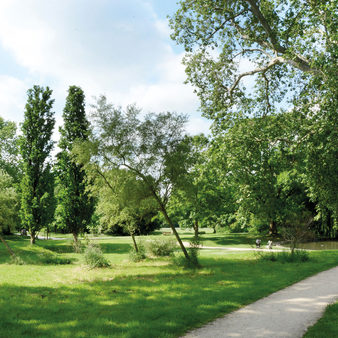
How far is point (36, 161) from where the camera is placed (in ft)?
88.2

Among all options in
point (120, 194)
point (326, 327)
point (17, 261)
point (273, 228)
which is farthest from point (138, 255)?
point (273, 228)

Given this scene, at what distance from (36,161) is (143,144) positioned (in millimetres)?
14916

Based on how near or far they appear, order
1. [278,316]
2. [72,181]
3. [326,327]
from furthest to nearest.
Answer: [72,181] → [278,316] → [326,327]

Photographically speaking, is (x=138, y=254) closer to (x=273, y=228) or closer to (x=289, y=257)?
(x=289, y=257)

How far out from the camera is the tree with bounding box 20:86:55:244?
2650 cm

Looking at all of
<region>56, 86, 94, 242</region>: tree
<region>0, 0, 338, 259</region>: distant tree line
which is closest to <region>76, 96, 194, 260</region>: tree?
<region>0, 0, 338, 259</region>: distant tree line

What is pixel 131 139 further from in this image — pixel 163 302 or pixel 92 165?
pixel 163 302

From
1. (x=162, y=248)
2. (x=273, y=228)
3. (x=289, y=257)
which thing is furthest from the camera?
(x=273, y=228)

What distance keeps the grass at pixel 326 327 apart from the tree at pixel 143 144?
8.87 metres

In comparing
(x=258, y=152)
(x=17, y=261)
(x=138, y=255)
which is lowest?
(x=17, y=261)

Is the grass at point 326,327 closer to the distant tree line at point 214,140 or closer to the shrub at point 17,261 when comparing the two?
the distant tree line at point 214,140

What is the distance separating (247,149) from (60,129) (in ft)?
68.9

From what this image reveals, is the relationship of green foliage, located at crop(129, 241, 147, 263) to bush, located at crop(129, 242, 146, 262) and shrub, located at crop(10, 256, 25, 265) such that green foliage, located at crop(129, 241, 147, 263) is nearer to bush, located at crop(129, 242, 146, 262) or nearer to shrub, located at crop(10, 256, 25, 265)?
bush, located at crop(129, 242, 146, 262)

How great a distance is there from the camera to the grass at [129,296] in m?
6.73
